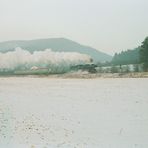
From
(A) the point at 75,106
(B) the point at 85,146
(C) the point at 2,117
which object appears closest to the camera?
(B) the point at 85,146

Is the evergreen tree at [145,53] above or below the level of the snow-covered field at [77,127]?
above

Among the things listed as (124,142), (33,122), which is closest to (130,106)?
(33,122)

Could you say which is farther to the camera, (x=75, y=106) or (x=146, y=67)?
(x=146, y=67)

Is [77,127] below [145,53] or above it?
below

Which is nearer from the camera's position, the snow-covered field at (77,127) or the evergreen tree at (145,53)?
the snow-covered field at (77,127)

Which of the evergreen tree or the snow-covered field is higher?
the evergreen tree

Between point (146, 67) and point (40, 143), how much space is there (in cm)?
7783

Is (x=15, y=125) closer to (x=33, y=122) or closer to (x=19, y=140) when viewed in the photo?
(x=33, y=122)

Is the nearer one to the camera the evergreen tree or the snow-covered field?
the snow-covered field

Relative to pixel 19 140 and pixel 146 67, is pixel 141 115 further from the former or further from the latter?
pixel 146 67

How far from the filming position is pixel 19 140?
17.0 metres

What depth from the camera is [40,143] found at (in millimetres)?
16328

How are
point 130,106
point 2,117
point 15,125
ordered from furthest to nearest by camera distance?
1. point 130,106
2. point 2,117
3. point 15,125

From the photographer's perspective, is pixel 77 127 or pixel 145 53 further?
pixel 145 53
